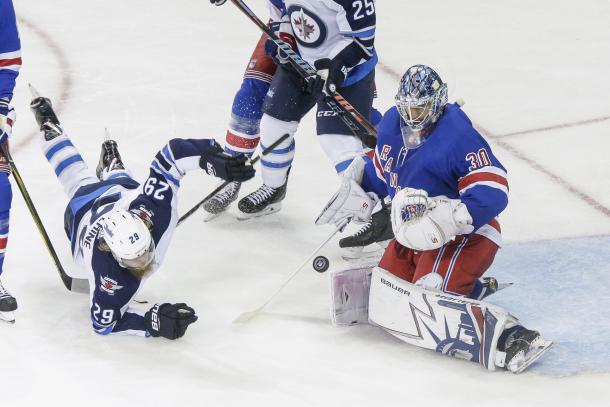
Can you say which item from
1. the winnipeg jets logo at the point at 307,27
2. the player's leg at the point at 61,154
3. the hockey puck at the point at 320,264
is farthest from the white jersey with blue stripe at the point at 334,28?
the player's leg at the point at 61,154

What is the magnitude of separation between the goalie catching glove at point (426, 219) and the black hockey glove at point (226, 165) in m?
0.50

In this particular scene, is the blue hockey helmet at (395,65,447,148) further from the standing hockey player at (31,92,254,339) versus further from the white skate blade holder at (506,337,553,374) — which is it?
the white skate blade holder at (506,337,553,374)

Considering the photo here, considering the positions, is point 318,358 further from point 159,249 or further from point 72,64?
point 72,64

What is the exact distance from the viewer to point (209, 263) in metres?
4.58

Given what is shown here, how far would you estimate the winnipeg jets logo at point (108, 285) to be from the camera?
389cm

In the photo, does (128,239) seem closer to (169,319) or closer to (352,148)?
(169,319)

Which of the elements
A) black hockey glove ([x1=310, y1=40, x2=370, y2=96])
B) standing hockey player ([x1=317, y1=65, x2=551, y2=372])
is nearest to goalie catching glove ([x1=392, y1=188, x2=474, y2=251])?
standing hockey player ([x1=317, y1=65, x2=551, y2=372])

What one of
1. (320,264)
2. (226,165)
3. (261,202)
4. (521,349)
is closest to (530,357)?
(521,349)

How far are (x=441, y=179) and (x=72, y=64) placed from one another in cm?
318

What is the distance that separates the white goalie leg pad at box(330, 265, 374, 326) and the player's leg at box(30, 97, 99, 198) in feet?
3.35

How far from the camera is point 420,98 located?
3.80m

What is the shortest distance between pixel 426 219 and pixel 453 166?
20 centimetres

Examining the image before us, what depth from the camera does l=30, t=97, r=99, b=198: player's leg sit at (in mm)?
4480

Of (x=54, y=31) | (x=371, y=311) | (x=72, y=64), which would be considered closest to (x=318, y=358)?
(x=371, y=311)
